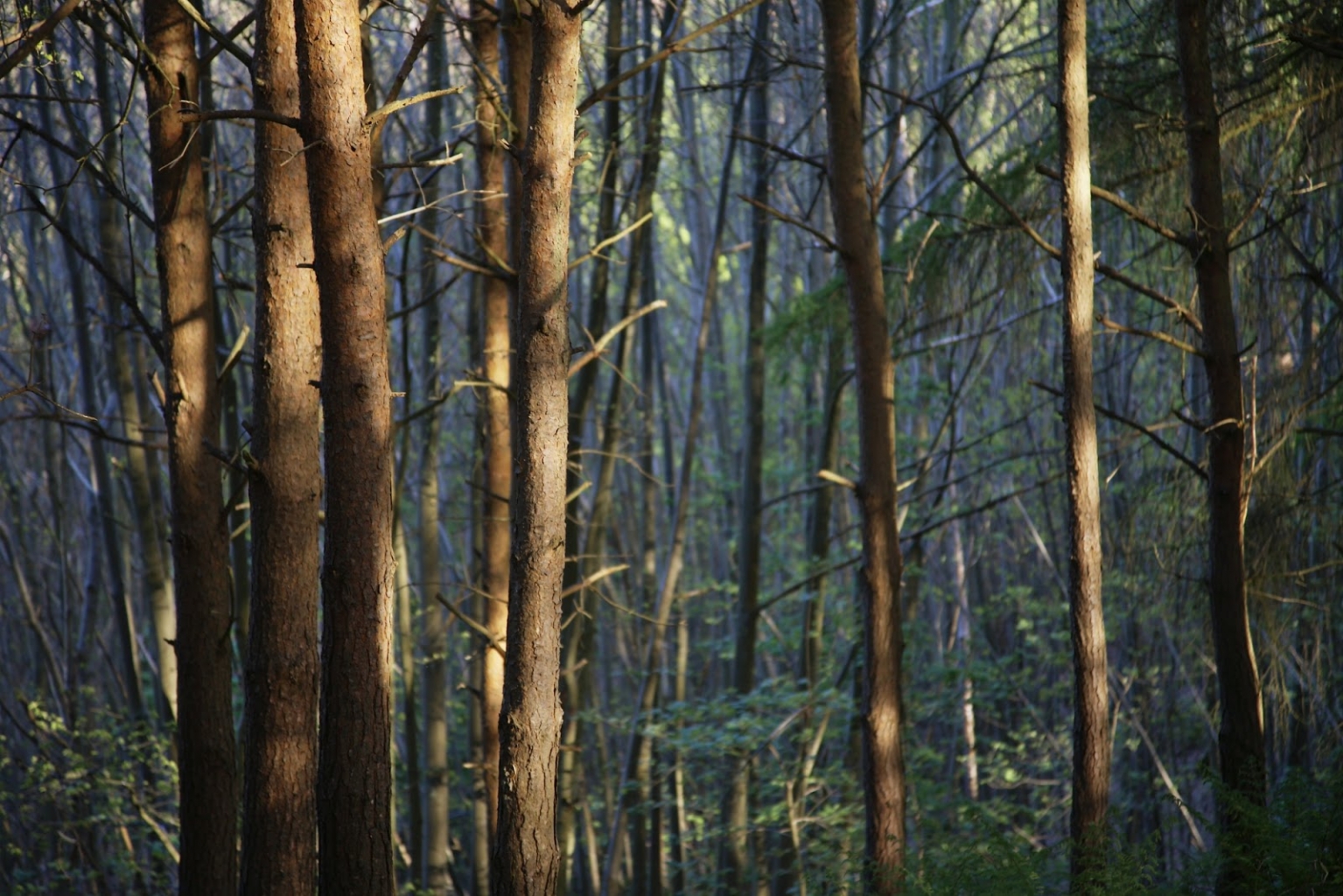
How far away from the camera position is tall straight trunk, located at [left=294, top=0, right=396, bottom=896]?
4.06 m

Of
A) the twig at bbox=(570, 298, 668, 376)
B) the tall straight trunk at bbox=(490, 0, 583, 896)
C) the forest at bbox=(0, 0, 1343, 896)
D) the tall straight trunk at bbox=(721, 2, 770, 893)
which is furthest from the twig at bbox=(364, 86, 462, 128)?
the tall straight trunk at bbox=(721, 2, 770, 893)

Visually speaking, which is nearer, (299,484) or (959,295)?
(299,484)

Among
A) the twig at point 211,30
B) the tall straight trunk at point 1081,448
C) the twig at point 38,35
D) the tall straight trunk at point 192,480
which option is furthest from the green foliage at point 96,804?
the twig at point 38,35

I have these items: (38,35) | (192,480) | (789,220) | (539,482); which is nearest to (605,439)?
(789,220)

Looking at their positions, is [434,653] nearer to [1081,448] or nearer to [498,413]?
[498,413]

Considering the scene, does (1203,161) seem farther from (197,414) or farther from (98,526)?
(98,526)

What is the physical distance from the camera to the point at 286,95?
504 centimetres

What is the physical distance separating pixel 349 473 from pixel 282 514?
2.75ft

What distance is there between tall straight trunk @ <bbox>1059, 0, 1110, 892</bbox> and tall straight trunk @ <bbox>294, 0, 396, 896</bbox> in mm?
3516

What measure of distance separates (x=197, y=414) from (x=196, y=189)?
3.55 ft

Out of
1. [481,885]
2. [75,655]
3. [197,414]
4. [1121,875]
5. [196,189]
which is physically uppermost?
[196,189]

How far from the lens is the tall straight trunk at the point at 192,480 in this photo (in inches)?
201

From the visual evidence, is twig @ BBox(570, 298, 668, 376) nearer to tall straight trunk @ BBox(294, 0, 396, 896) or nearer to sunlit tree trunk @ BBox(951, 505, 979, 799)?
tall straight trunk @ BBox(294, 0, 396, 896)

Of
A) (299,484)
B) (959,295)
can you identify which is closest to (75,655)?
(299,484)
